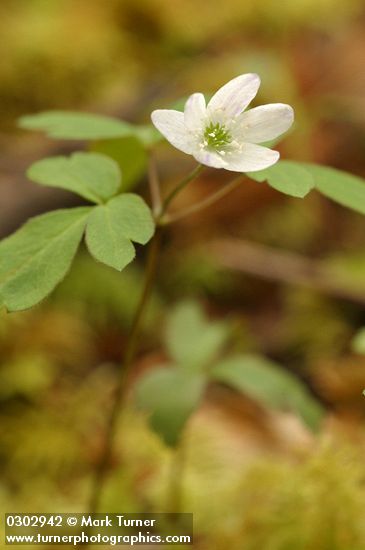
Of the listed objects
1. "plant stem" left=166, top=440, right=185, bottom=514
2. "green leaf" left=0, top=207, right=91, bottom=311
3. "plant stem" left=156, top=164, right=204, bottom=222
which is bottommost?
"plant stem" left=166, top=440, right=185, bottom=514

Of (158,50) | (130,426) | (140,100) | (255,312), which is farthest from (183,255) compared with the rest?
(158,50)

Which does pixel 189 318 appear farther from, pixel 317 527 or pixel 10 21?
pixel 10 21

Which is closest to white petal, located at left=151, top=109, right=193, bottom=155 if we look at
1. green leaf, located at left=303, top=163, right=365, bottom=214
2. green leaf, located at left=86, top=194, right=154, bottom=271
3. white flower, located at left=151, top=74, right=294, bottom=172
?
white flower, located at left=151, top=74, right=294, bottom=172

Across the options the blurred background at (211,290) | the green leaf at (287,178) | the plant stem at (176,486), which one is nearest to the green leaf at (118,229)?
the green leaf at (287,178)

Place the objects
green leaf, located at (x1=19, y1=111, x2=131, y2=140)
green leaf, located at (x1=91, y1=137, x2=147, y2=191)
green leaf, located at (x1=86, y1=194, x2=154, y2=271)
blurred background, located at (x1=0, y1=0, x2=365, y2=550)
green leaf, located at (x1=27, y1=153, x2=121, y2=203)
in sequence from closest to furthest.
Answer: green leaf, located at (x1=86, y1=194, x2=154, y2=271), green leaf, located at (x1=27, y1=153, x2=121, y2=203), green leaf, located at (x1=19, y1=111, x2=131, y2=140), green leaf, located at (x1=91, y1=137, x2=147, y2=191), blurred background, located at (x1=0, y1=0, x2=365, y2=550)

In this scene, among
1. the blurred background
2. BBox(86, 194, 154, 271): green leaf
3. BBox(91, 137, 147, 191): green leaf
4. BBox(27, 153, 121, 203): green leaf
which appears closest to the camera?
BBox(86, 194, 154, 271): green leaf

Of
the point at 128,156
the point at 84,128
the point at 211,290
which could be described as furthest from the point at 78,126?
the point at 211,290

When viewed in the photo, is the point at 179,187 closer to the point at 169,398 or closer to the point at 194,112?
the point at 194,112

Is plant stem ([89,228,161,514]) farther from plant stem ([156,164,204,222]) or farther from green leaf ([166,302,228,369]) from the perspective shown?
green leaf ([166,302,228,369])
